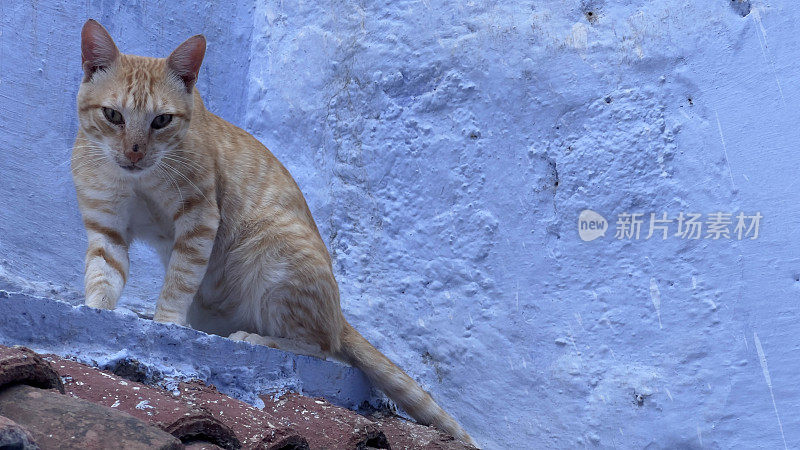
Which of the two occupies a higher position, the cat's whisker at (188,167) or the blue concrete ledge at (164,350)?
the cat's whisker at (188,167)

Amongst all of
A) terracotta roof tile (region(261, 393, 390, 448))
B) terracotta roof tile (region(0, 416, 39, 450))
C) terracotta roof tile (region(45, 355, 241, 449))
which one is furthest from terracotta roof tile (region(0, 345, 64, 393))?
terracotta roof tile (region(261, 393, 390, 448))

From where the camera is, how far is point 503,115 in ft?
12.2

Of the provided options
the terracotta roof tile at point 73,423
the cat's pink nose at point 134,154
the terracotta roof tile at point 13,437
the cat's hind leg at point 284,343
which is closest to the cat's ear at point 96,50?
the cat's pink nose at point 134,154

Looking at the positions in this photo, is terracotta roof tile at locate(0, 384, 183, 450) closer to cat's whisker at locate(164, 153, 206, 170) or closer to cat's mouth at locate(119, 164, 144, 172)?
cat's mouth at locate(119, 164, 144, 172)

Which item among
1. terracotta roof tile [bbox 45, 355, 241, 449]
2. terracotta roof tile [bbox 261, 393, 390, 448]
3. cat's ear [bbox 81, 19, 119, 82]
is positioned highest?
cat's ear [bbox 81, 19, 119, 82]

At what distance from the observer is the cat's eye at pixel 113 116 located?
2.76m

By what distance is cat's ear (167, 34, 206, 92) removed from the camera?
2.88 m

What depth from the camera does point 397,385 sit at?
312 cm

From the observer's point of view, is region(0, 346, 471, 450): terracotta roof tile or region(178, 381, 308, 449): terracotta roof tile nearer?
region(0, 346, 471, 450): terracotta roof tile

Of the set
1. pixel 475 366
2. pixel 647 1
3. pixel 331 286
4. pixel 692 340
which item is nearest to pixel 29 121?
pixel 331 286

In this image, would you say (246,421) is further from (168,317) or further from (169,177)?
(169,177)

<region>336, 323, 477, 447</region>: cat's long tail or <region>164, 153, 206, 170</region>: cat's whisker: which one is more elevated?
<region>164, 153, 206, 170</region>: cat's whisker

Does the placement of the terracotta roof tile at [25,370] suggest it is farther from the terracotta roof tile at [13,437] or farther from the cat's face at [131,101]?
the cat's face at [131,101]

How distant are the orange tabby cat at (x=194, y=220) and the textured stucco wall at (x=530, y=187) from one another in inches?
23.9
